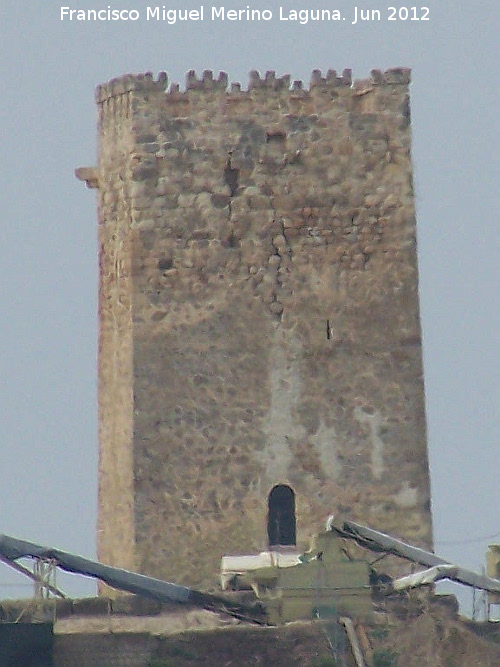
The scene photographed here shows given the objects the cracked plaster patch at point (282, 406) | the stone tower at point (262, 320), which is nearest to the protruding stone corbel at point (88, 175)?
the stone tower at point (262, 320)

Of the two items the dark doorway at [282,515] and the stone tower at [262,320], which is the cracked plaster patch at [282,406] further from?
the dark doorway at [282,515]

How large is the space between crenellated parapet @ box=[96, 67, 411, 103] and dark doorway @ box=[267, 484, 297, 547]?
4402 mm

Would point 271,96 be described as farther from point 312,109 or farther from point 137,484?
point 137,484

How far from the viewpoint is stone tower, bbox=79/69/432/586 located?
1507 inches

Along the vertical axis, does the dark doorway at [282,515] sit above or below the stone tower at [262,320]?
below

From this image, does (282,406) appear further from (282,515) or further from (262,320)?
(282,515)

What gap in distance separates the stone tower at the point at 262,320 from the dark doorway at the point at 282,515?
2cm

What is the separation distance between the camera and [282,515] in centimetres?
3831

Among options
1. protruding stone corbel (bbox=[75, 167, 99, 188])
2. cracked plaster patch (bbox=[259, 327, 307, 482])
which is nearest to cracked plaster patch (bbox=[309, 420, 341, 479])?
cracked plaster patch (bbox=[259, 327, 307, 482])

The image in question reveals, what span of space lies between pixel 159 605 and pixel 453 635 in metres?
3.23

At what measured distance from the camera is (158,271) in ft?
127

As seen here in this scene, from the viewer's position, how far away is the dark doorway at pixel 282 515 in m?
38.2

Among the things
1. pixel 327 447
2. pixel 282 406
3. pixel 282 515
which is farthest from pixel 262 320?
pixel 282 515

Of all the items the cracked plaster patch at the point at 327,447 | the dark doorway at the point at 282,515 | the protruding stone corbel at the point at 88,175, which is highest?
the protruding stone corbel at the point at 88,175
